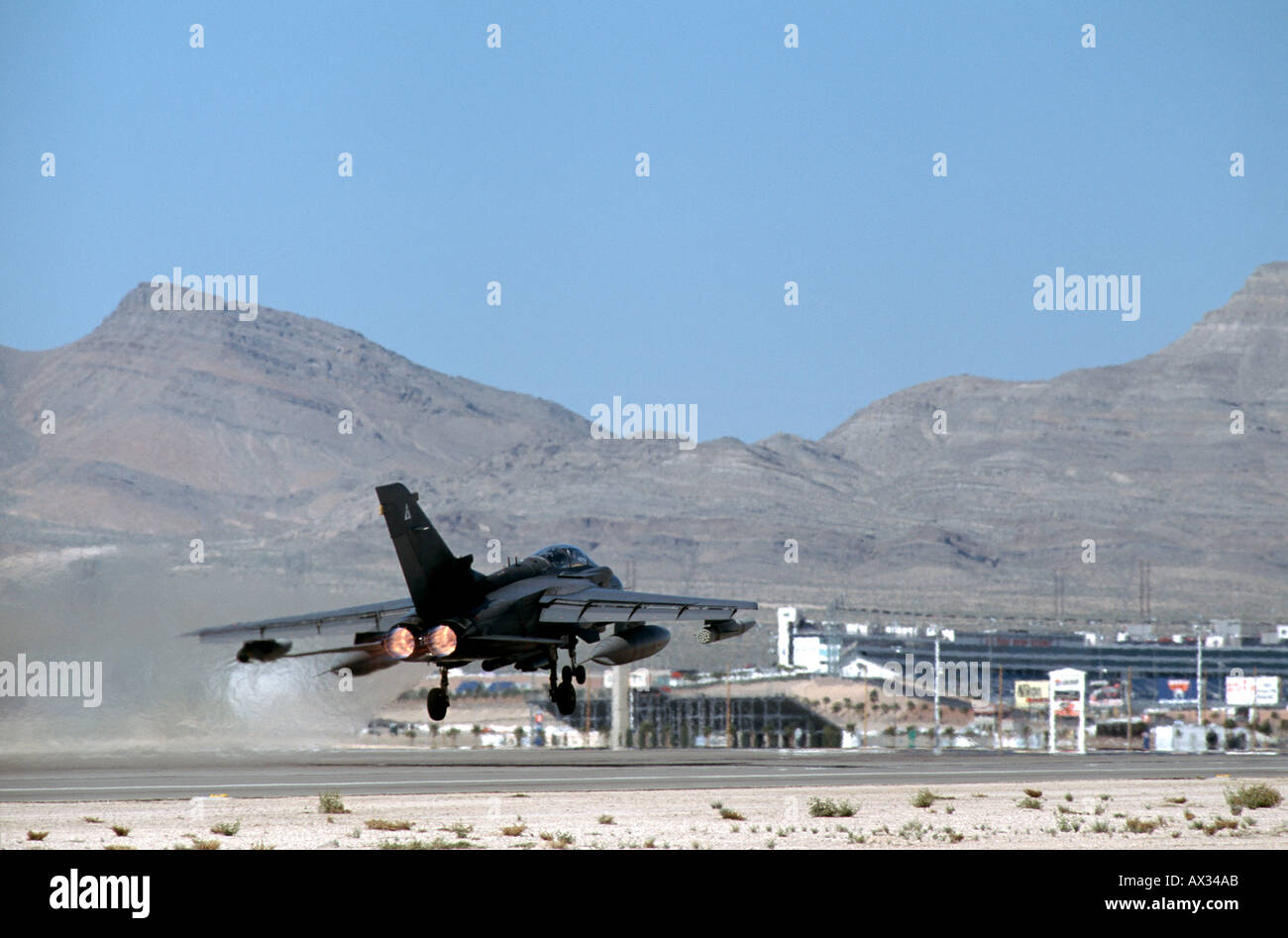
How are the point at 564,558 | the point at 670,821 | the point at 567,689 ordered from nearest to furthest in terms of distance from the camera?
1. the point at 670,821
2. the point at 567,689
3. the point at 564,558

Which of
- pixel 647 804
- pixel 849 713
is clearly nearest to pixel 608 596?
pixel 647 804

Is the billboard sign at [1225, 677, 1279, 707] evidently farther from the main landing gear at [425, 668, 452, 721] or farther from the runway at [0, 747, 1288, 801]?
the main landing gear at [425, 668, 452, 721]

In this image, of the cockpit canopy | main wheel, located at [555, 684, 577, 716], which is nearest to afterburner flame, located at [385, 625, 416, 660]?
main wheel, located at [555, 684, 577, 716]

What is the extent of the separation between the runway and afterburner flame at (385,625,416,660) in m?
3.72

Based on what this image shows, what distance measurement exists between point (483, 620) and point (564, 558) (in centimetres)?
459

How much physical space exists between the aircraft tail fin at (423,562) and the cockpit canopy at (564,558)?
3350mm

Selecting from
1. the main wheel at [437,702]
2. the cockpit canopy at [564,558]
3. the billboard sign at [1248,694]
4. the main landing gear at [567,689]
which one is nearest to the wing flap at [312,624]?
the main wheel at [437,702]

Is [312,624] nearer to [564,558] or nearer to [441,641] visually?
[441,641]

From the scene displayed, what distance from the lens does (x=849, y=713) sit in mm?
155500

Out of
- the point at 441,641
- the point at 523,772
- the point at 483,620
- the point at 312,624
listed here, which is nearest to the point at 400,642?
the point at 441,641

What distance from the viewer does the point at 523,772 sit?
5594 cm
